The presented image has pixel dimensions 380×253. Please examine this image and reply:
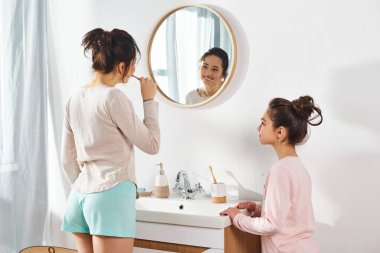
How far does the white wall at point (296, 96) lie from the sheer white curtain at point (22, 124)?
17.2 inches

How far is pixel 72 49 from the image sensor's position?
277 centimetres

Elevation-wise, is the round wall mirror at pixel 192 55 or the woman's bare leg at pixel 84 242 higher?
the round wall mirror at pixel 192 55

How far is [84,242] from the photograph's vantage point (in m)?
1.86

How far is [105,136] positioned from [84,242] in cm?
42

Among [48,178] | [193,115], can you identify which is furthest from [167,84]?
[48,178]

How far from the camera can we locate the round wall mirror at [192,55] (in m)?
2.33

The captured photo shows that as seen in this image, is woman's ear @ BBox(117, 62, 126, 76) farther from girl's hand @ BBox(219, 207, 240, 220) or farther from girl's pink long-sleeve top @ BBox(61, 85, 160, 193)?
girl's hand @ BBox(219, 207, 240, 220)

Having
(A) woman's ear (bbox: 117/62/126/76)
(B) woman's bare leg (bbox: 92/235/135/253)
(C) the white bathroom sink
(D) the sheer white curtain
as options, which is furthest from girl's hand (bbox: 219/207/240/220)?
(D) the sheer white curtain

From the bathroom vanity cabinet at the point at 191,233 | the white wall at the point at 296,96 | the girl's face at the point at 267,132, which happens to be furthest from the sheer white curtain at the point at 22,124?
the girl's face at the point at 267,132

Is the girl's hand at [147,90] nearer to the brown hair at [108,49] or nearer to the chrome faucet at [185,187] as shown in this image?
the brown hair at [108,49]

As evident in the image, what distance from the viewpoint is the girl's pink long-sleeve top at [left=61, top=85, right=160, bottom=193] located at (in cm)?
170

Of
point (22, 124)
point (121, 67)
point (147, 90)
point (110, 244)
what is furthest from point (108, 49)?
point (22, 124)

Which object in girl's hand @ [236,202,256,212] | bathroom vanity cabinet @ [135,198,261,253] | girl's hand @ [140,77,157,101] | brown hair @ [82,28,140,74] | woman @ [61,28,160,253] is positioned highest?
brown hair @ [82,28,140,74]

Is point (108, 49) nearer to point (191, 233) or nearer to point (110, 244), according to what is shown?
point (110, 244)
